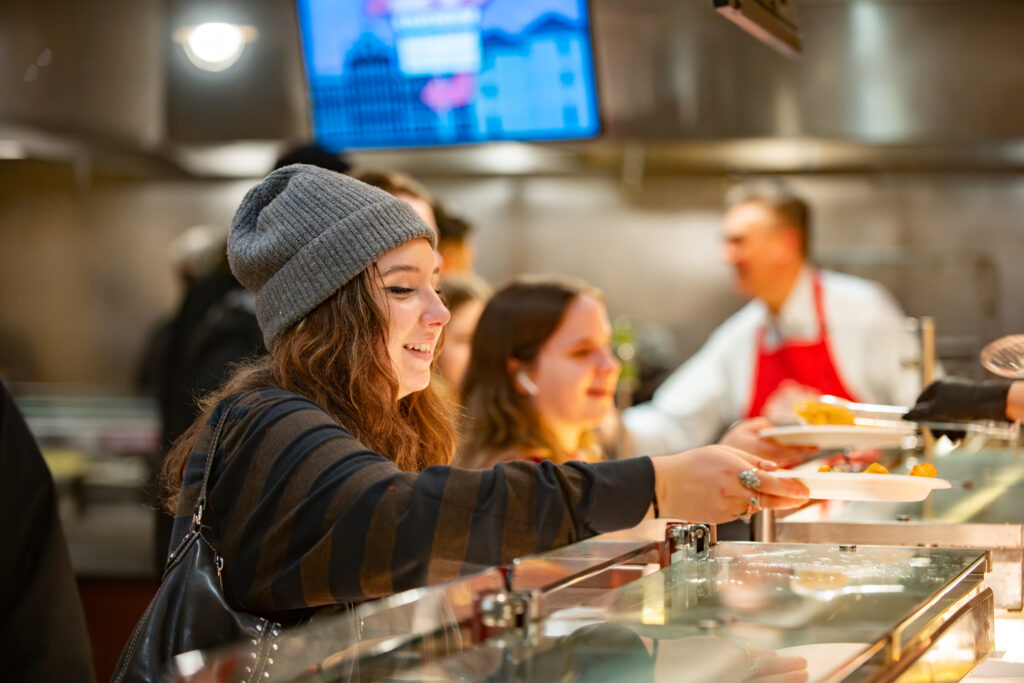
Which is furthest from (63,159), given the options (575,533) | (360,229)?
(575,533)

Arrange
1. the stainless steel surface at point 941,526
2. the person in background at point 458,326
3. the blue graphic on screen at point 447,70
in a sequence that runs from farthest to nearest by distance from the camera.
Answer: the blue graphic on screen at point 447,70
the person in background at point 458,326
the stainless steel surface at point 941,526

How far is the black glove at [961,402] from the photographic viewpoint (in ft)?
5.97

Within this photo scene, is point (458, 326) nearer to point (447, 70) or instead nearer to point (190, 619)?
point (447, 70)

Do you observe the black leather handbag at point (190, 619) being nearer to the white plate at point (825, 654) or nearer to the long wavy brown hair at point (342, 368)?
the long wavy brown hair at point (342, 368)

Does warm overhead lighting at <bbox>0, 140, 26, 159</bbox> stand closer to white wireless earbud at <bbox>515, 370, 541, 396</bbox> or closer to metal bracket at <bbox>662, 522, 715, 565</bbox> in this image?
white wireless earbud at <bbox>515, 370, 541, 396</bbox>

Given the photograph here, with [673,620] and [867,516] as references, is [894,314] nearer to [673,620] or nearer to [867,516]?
[867,516]

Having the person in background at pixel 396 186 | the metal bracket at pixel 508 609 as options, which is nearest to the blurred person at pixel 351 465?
the metal bracket at pixel 508 609

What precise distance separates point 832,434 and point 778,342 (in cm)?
260

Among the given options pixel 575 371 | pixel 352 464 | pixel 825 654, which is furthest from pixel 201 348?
pixel 825 654

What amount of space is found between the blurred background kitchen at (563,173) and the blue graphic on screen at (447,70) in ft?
0.44

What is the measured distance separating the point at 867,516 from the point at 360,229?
3.09ft

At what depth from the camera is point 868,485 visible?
145cm

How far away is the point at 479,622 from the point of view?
40.0 inches

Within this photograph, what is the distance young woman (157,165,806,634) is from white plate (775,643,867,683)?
263mm
